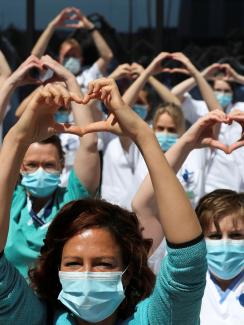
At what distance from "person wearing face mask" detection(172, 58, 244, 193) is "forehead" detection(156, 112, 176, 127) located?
33 centimetres

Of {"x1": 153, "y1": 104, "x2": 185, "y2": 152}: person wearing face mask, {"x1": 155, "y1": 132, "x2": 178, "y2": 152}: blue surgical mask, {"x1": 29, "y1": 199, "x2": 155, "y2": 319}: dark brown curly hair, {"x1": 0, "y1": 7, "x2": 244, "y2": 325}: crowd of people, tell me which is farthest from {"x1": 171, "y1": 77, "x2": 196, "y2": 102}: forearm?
{"x1": 29, "y1": 199, "x2": 155, "y2": 319}: dark brown curly hair

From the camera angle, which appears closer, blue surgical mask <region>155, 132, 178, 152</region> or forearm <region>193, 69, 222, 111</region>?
blue surgical mask <region>155, 132, 178, 152</region>

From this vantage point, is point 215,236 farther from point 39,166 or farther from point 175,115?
point 175,115

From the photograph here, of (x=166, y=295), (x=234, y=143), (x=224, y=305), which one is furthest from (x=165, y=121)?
(x=166, y=295)

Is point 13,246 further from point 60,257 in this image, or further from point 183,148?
point 60,257

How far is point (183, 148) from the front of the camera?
9.02 ft

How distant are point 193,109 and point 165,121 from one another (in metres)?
1.16

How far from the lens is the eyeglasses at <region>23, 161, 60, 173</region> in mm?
3477

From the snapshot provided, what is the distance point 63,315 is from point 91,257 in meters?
0.17

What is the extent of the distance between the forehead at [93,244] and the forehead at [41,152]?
1381 millimetres

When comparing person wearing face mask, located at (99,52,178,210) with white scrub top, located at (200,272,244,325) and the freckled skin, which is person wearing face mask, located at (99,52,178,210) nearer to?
white scrub top, located at (200,272,244,325)

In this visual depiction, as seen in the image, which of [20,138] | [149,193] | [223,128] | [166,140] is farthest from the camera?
[223,128]

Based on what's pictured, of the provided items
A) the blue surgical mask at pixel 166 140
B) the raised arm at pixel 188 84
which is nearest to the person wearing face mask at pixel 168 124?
the blue surgical mask at pixel 166 140

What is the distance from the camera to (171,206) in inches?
75.4
